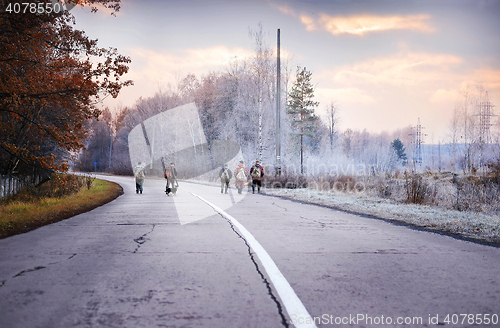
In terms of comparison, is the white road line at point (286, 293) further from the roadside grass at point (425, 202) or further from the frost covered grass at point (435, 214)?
the frost covered grass at point (435, 214)

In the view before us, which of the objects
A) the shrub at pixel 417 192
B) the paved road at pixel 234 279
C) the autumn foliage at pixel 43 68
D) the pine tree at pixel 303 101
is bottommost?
the paved road at pixel 234 279

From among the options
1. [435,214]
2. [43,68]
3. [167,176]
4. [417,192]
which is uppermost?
[43,68]

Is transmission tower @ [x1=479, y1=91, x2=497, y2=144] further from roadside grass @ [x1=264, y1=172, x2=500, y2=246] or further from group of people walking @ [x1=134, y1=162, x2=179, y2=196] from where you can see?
group of people walking @ [x1=134, y1=162, x2=179, y2=196]

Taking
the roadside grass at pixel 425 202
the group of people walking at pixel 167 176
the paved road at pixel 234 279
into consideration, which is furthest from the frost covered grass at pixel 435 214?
the group of people walking at pixel 167 176

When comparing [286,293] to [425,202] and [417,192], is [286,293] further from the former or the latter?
[417,192]

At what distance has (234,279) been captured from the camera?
4305 millimetres

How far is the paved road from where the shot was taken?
3232 mm

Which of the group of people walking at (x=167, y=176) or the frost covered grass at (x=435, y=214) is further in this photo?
the group of people walking at (x=167, y=176)

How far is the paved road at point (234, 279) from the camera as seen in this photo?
10.6 ft

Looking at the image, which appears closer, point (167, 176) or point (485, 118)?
point (167, 176)

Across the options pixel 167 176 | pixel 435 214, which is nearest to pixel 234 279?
pixel 435 214

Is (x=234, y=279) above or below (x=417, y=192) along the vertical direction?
below

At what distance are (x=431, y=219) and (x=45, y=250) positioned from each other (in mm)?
9313

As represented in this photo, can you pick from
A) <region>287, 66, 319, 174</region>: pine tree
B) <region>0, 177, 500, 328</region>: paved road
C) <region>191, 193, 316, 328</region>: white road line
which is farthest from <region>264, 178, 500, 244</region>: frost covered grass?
<region>287, 66, 319, 174</region>: pine tree
